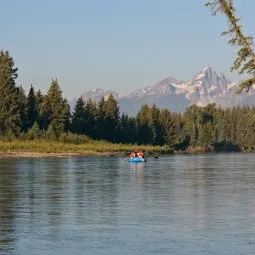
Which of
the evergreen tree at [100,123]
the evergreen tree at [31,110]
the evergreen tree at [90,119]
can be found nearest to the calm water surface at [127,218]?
the evergreen tree at [31,110]

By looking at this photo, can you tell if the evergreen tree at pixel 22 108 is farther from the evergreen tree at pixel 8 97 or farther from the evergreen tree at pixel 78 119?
the evergreen tree at pixel 78 119

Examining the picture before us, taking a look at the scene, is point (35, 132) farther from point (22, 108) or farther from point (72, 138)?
point (72, 138)

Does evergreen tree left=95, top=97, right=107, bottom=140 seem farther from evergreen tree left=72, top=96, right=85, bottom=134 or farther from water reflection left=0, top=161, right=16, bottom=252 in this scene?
water reflection left=0, top=161, right=16, bottom=252

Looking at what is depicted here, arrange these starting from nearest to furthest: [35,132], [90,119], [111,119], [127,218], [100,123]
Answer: [127,218] < [35,132] < [90,119] < [100,123] < [111,119]

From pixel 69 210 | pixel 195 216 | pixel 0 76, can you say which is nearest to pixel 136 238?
pixel 195 216

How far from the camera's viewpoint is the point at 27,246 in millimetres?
30203

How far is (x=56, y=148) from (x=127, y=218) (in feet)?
379

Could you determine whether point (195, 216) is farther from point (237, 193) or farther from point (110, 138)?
point (110, 138)

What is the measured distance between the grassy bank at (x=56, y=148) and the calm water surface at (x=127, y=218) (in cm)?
7836

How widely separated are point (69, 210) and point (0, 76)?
113994 millimetres

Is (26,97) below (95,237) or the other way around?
the other way around

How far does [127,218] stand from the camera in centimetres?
3906

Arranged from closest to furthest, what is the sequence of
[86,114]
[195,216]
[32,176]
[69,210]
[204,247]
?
[204,247] → [195,216] → [69,210] → [32,176] → [86,114]

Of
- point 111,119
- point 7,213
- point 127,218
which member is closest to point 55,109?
point 111,119
